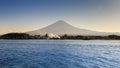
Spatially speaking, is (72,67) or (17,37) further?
(17,37)

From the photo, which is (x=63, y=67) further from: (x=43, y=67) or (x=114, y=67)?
(x=114, y=67)

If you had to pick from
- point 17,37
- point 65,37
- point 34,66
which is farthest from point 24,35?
point 34,66

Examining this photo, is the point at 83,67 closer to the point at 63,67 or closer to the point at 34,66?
the point at 63,67

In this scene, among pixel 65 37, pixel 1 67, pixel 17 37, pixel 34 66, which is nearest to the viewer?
pixel 1 67

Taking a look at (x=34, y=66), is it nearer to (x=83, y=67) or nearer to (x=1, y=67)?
(x=1, y=67)

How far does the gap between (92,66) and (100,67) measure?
3.13 feet

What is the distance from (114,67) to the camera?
21.5 metres

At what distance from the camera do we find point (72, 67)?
21.8m

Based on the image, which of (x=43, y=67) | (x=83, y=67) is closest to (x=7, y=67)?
(x=43, y=67)

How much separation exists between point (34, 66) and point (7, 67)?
8.31 ft

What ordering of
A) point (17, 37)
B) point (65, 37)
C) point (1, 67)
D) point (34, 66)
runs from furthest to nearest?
point (65, 37), point (17, 37), point (34, 66), point (1, 67)

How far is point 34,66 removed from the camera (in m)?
22.0

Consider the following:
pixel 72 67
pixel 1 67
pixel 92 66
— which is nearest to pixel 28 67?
pixel 1 67

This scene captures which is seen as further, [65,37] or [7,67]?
[65,37]
